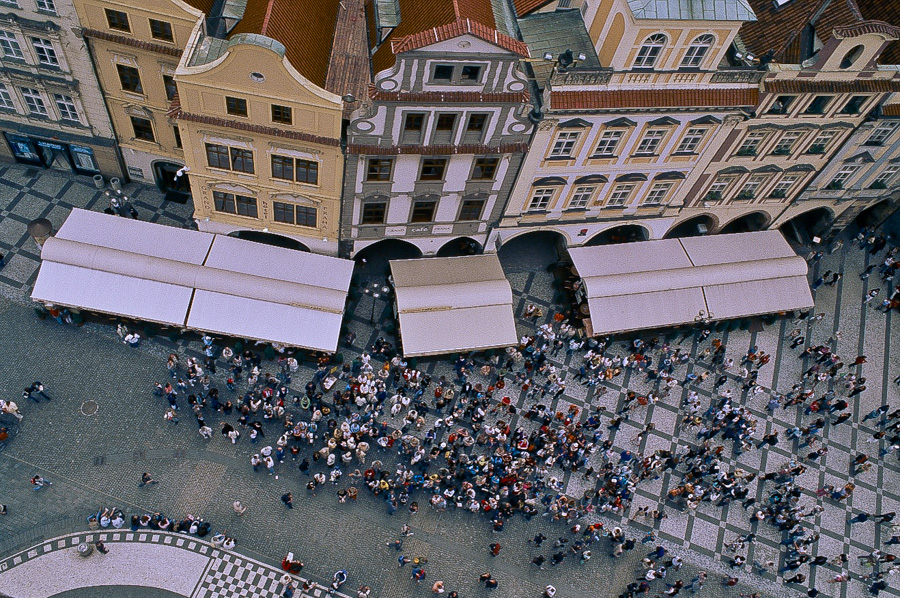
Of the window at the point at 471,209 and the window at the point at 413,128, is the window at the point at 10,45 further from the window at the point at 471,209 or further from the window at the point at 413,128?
the window at the point at 471,209

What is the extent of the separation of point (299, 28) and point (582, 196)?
1854 cm

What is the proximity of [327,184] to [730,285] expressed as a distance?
26321 mm

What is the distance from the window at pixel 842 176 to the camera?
1852 inches

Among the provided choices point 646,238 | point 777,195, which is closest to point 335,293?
point 646,238

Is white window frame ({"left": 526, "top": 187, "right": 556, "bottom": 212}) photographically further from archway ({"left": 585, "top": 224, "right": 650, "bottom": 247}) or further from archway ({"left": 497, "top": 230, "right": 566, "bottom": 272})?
archway ({"left": 585, "top": 224, "right": 650, "bottom": 247})

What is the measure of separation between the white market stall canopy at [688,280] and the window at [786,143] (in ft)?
22.5

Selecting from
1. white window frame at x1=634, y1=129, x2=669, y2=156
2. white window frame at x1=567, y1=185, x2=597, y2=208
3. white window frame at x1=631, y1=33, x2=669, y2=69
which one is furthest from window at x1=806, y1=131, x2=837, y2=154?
white window frame at x1=631, y1=33, x2=669, y2=69

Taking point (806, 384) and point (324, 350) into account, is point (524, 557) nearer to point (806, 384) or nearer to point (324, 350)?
point (324, 350)

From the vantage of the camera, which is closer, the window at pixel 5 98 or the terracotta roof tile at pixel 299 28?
the terracotta roof tile at pixel 299 28

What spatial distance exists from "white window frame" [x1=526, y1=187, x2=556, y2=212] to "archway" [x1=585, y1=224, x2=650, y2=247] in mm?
6274

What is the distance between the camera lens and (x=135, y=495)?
3731 centimetres

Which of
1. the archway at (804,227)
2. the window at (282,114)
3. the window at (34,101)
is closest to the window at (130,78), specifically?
the window at (34,101)

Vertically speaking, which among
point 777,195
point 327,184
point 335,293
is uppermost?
point 777,195

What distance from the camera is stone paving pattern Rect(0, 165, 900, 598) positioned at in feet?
122
